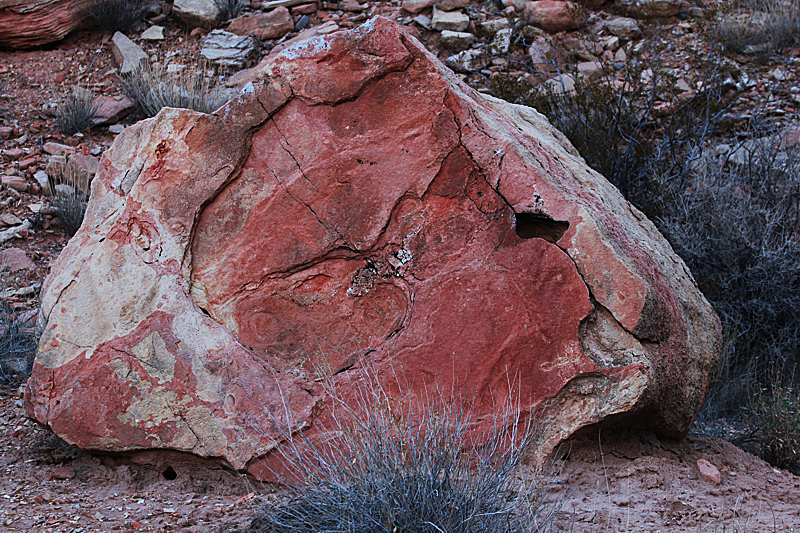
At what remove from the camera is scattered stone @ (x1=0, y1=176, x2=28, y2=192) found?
6.58 m

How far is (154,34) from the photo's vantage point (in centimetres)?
865

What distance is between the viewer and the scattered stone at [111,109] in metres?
7.50

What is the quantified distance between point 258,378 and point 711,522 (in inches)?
72.1

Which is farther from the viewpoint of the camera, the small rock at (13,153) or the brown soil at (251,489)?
the small rock at (13,153)

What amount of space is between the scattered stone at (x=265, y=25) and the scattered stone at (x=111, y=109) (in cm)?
165

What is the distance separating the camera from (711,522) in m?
2.89

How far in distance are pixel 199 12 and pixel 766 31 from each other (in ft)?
21.8

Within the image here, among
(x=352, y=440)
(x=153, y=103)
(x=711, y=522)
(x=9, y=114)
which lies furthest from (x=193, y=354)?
(x=9, y=114)

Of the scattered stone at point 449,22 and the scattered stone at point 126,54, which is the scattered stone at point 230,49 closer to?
the scattered stone at point 126,54

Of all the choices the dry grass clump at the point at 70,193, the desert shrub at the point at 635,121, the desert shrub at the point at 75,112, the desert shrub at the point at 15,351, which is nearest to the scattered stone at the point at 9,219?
the dry grass clump at the point at 70,193

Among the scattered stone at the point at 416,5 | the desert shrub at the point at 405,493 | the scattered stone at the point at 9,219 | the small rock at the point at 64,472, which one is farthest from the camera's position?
the scattered stone at the point at 416,5

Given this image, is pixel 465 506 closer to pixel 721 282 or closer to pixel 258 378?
pixel 258 378

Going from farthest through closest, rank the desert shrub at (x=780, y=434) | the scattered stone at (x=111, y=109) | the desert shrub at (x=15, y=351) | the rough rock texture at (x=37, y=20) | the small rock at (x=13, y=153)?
the rough rock texture at (x=37, y=20) < the scattered stone at (x=111, y=109) < the small rock at (x=13, y=153) < the desert shrub at (x=15, y=351) < the desert shrub at (x=780, y=434)

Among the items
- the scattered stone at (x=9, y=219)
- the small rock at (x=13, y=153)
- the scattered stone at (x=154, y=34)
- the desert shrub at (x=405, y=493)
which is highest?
the desert shrub at (x=405, y=493)
